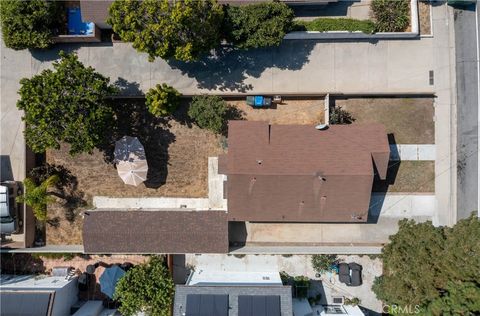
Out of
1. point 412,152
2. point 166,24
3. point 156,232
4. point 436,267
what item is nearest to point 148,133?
point 156,232

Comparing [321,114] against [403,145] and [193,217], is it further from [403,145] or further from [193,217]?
[193,217]

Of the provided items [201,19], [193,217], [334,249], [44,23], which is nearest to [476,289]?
[334,249]

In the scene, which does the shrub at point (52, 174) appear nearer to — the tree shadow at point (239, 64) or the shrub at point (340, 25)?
the tree shadow at point (239, 64)

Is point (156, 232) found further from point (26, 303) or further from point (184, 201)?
point (26, 303)

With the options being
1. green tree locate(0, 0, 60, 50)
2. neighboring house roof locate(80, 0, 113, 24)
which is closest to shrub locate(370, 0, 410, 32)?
neighboring house roof locate(80, 0, 113, 24)

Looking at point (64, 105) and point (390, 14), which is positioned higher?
point (390, 14)

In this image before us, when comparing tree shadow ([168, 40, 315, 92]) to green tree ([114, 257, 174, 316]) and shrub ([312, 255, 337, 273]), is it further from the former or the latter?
green tree ([114, 257, 174, 316])
